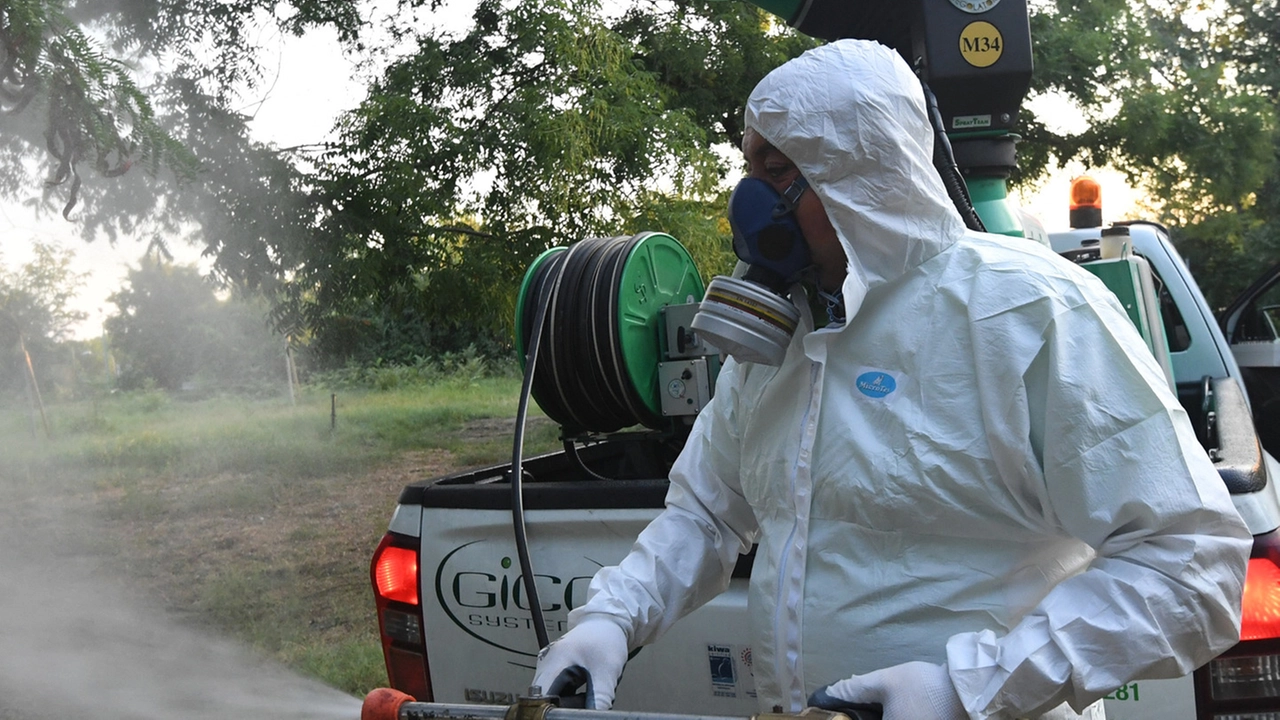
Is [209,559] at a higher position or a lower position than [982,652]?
lower

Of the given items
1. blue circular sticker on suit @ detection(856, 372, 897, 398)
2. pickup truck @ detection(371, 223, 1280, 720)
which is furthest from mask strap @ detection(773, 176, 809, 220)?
pickup truck @ detection(371, 223, 1280, 720)

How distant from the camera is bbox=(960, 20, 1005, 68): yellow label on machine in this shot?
141 inches

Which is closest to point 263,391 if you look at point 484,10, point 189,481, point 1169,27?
point 189,481

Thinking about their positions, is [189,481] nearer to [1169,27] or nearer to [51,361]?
[51,361]

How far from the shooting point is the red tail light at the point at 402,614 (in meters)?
2.79

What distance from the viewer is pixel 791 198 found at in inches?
69.4

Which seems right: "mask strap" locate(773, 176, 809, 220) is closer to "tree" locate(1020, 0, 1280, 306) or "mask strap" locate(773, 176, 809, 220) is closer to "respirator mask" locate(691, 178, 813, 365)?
"respirator mask" locate(691, 178, 813, 365)

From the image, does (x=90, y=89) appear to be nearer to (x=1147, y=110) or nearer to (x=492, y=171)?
(x=492, y=171)

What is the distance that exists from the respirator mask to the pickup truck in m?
0.79

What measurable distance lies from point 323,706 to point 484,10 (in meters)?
5.00

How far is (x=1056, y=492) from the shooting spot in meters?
1.49

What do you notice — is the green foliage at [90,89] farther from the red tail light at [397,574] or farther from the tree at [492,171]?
the red tail light at [397,574]

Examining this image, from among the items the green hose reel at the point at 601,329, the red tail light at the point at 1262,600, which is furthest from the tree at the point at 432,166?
the red tail light at the point at 1262,600

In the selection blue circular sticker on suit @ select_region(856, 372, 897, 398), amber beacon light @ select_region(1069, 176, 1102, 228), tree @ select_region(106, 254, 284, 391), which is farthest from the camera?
tree @ select_region(106, 254, 284, 391)
